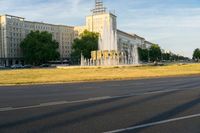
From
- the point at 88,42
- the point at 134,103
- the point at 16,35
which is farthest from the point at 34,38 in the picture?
the point at 134,103

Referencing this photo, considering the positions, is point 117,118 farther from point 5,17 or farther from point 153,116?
point 5,17

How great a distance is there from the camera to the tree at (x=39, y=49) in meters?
137

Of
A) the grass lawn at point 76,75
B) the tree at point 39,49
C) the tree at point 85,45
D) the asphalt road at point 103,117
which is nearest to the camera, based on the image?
the asphalt road at point 103,117

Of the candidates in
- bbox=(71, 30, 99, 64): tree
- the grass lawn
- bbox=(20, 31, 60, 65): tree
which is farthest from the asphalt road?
bbox=(71, 30, 99, 64): tree

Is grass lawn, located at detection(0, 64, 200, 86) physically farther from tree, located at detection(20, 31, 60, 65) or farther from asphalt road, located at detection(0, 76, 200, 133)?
tree, located at detection(20, 31, 60, 65)

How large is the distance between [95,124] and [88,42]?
13455 cm

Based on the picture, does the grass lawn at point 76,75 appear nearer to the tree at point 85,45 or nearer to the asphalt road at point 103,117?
the asphalt road at point 103,117

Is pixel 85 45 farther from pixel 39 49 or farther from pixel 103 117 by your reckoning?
pixel 103 117

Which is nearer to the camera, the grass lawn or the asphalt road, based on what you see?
the asphalt road

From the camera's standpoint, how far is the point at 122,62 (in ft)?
247

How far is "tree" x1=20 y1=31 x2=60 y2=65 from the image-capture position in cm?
13738

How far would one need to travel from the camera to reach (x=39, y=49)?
139000mm

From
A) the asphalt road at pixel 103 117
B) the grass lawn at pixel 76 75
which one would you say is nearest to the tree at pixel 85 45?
the grass lawn at pixel 76 75

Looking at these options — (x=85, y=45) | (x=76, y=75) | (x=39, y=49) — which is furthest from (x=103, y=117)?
(x=85, y=45)
